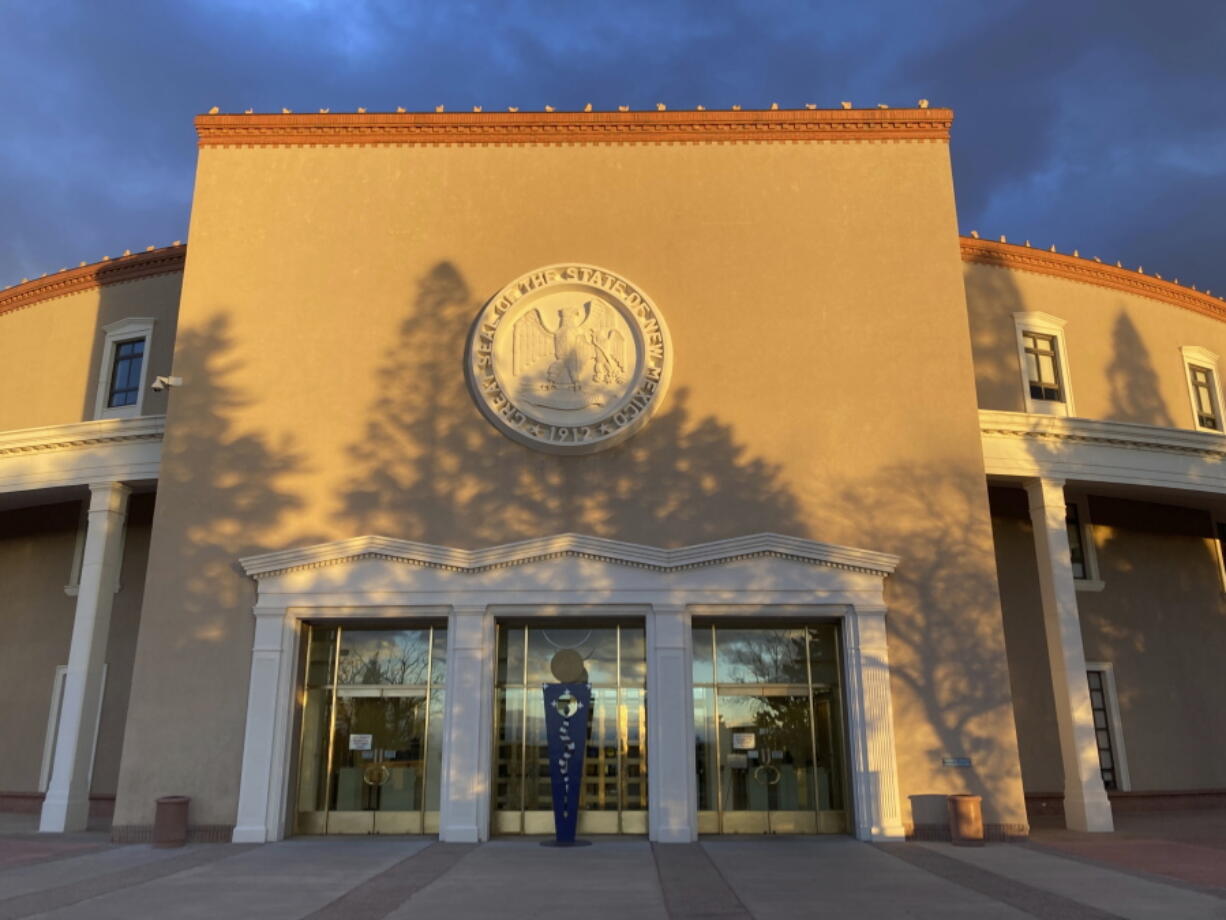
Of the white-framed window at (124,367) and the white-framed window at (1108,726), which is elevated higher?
the white-framed window at (124,367)

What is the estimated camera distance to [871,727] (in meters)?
16.5

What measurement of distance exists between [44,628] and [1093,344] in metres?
24.9

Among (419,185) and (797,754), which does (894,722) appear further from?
(419,185)

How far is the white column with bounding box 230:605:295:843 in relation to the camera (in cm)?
1633

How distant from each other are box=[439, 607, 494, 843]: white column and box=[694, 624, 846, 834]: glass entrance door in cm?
359

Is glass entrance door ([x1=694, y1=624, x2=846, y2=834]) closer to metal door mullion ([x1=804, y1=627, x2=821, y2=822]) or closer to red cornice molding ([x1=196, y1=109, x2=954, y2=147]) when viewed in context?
metal door mullion ([x1=804, y1=627, x2=821, y2=822])

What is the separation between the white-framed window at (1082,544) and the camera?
2192 cm

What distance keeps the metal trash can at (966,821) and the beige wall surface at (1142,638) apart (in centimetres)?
507

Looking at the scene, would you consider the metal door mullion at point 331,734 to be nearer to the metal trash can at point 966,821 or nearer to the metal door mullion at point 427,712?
the metal door mullion at point 427,712

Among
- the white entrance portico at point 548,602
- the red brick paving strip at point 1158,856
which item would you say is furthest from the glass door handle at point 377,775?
the red brick paving strip at point 1158,856

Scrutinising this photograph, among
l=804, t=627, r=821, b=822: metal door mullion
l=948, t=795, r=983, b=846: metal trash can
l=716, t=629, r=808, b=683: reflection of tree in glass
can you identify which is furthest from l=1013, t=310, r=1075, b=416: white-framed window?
l=948, t=795, r=983, b=846: metal trash can

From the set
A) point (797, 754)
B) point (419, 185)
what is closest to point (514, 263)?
point (419, 185)

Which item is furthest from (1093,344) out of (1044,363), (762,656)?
(762,656)

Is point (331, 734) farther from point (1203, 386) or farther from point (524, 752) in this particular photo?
point (1203, 386)
